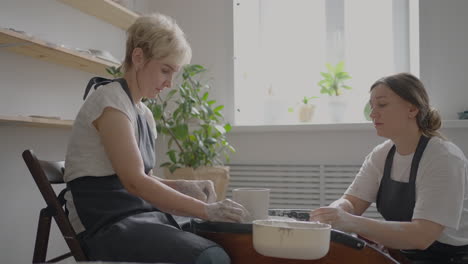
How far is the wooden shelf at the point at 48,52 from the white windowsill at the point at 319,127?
1043 millimetres

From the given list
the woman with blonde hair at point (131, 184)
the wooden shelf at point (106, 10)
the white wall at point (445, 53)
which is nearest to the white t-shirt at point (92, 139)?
the woman with blonde hair at point (131, 184)

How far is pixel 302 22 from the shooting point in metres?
3.50

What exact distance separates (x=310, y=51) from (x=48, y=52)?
196cm

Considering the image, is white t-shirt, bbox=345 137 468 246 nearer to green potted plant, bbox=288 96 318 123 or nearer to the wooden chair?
the wooden chair

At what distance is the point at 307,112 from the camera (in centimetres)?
327

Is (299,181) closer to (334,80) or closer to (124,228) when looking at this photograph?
(334,80)

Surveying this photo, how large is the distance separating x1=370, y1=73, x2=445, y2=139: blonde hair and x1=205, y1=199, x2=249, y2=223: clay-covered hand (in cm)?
76

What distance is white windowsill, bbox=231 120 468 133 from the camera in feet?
9.35

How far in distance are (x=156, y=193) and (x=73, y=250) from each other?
0.82 ft

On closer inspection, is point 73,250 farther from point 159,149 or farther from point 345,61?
point 345,61

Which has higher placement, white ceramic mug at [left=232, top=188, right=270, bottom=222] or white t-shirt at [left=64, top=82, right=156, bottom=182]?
white t-shirt at [left=64, top=82, right=156, bottom=182]

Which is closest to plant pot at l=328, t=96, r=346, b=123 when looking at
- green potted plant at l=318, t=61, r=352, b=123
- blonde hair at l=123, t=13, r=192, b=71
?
green potted plant at l=318, t=61, r=352, b=123

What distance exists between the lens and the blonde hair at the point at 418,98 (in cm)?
158

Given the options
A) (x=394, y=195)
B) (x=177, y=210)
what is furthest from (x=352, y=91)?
(x=177, y=210)
